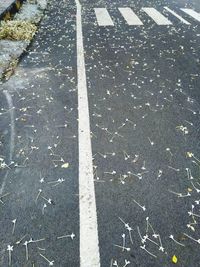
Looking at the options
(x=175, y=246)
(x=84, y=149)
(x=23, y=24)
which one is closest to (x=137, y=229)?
(x=175, y=246)

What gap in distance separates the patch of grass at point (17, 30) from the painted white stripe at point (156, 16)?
407 cm

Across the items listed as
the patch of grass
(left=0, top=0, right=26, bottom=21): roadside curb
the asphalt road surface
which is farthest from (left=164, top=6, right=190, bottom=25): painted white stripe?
(left=0, top=0, right=26, bottom=21): roadside curb

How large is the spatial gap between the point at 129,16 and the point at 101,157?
8.59 m

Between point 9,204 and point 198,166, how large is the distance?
95.0 inches

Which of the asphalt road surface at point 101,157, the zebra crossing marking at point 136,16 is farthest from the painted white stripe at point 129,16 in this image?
the asphalt road surface at point 101,157

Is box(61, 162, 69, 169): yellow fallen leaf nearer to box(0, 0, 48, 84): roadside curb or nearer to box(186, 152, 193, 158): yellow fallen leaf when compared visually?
box(186, 152, 193, 158): yellow fallen leaf

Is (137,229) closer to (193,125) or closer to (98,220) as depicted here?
(98,220)

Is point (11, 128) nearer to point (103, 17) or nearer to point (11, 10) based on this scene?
point (11, 10)

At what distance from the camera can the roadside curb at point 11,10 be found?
1035 cm

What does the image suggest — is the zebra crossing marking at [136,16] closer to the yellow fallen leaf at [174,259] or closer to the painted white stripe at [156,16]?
the painted white stripe at [156,16]

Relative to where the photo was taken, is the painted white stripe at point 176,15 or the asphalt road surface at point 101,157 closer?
the asphalt road surface at point 101,157

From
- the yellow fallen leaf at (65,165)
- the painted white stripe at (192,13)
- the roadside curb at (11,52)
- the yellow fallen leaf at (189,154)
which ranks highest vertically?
the yellow fallen leaf at (65,165)

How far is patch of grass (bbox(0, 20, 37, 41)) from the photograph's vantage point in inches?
362

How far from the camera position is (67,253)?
3.31 meters
